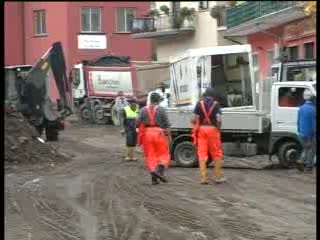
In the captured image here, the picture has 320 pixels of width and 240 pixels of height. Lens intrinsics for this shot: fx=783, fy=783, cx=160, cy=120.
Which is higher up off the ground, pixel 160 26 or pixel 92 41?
pixel 160 26

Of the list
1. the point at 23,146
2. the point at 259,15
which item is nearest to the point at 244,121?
the point at 23,146

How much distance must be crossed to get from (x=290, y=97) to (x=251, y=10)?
595 inches

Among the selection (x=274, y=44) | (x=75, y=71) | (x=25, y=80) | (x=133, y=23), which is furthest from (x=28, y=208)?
(x=133, y=23)

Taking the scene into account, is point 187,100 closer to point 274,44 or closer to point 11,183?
point 11,183

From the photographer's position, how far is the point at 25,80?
85.1ft

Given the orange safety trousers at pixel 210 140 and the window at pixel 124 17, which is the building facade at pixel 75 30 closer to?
the window at pixel 124 17

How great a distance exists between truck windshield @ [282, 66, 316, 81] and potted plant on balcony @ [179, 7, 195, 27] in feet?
78.6

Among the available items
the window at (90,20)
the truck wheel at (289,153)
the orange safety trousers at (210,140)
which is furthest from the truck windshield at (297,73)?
the window at (90,20)

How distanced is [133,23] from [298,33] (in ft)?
61.4

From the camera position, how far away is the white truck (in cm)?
1680

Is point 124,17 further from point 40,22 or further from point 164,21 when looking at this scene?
point 164,21

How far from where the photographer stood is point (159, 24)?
4434 cm

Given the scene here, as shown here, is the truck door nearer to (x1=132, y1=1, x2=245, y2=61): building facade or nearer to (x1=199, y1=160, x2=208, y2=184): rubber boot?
(x1=199, y1=160, x2=208, y2=184): rubber boot

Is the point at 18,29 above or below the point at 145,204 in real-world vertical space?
above
